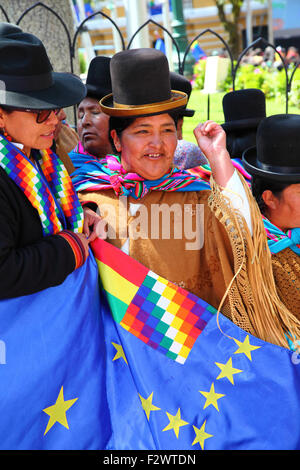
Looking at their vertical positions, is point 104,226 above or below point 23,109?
below

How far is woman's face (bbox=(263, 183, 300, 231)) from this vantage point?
7.84 feet

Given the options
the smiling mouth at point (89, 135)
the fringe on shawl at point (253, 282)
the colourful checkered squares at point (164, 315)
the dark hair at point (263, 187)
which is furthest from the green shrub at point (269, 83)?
the colourful checkered squares at point (164, 315)

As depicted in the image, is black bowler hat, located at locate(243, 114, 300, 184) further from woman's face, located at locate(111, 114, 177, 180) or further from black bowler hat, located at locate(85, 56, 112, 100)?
black bowler hat, located at locate(85, 56, 112, 100)

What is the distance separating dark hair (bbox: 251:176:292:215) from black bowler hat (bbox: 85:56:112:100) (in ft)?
3.76

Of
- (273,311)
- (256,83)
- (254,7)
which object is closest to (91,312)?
(273,311)

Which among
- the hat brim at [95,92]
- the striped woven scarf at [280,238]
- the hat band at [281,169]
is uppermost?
the hat brim at [95,92]

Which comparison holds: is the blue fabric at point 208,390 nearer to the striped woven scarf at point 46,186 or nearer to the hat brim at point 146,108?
the striped woven scarf at point 46,186

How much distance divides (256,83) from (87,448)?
1048 centimetres

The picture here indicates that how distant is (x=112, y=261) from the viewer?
7.42 ft

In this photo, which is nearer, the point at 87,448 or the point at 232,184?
the point at 87,448

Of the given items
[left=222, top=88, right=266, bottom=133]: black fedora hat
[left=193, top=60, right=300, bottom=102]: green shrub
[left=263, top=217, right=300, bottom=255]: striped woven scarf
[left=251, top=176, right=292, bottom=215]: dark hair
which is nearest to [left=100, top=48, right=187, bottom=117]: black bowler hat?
[left=251, top=176, right=292, bottom=215]: dark hair

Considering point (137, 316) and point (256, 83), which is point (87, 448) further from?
point (256, 83)

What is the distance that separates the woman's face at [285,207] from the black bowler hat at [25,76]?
110 cm

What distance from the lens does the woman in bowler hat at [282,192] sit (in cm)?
230
